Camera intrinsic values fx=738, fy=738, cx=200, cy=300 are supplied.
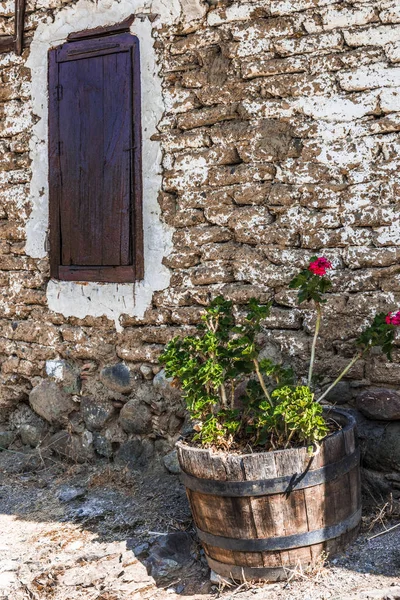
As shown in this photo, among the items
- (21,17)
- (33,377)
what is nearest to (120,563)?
(33,377)

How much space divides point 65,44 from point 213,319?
2.22 metres

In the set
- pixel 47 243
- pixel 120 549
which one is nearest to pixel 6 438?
pixel 47 243

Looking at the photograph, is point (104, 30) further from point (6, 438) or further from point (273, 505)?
point (273, 505)

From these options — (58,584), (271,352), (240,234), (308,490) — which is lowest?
(58,584)

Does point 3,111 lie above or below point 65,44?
below

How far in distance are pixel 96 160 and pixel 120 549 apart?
2288 mm

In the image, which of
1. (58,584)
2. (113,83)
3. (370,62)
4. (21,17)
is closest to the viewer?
(58,584)

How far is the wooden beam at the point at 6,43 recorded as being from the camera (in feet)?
16.0

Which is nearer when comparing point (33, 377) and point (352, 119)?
point (352, 119)

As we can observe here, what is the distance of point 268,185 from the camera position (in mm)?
3936

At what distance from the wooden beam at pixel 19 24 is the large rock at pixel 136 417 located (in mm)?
2415

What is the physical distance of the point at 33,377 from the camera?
489 centimetres

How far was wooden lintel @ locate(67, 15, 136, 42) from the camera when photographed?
14.4 feet

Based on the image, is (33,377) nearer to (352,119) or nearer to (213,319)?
(213,319)
